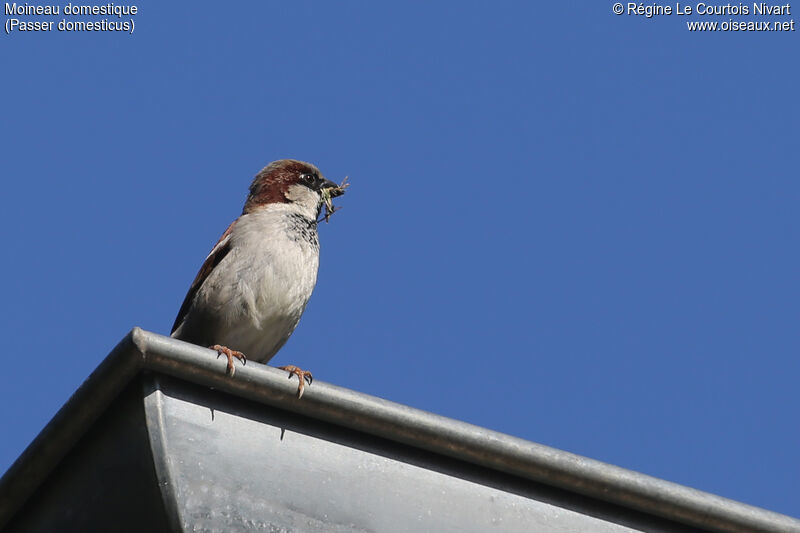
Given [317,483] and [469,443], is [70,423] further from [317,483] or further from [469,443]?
[469,443]

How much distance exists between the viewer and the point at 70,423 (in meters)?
2.49

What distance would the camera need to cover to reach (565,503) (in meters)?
2.74

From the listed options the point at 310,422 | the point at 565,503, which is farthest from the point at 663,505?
the point at 310,422

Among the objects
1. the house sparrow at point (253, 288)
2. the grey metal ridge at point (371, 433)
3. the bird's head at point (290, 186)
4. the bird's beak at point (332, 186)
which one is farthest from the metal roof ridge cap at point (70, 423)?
the bird's beak at point (332, 186)

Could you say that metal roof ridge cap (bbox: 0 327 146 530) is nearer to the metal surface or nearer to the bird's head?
the metal surface

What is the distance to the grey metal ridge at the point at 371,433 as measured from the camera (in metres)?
2.38

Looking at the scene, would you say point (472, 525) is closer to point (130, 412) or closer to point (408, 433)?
point (408, 433)

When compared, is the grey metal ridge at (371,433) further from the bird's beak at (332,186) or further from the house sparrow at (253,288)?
the bird's beak at (332,186)

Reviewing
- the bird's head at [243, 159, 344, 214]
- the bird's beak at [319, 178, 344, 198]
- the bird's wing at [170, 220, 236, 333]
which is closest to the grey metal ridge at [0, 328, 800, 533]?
the bird's wing at [170, 220, 236, 333]

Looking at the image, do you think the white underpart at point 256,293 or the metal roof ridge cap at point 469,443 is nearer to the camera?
the metal roof ridge cap at point 469,443

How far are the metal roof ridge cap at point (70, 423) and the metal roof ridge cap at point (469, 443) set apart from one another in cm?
5

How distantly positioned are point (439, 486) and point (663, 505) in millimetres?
527

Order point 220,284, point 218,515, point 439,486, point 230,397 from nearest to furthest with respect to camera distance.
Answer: point 218,515 < point 230,397 < point 439,486 < point 220,284

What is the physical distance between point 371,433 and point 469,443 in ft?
0.72
